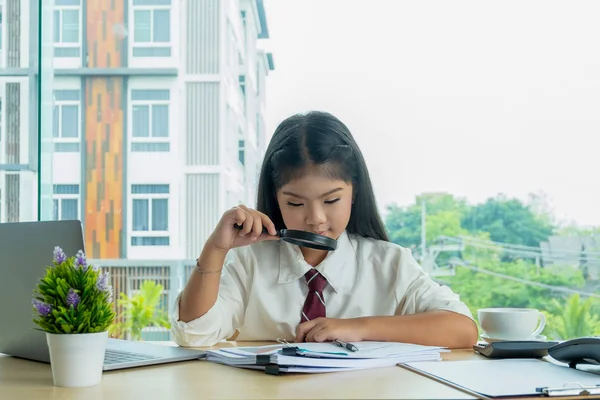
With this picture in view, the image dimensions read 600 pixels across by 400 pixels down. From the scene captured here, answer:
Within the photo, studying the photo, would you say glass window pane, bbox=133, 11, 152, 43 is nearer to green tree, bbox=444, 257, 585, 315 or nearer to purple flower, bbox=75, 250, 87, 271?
green tree, bbox=444, 257, 585, 315

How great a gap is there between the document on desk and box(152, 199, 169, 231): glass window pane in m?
3.73

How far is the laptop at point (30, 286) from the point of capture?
1199 millimetres

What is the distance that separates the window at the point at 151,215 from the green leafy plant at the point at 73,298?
3.75 m

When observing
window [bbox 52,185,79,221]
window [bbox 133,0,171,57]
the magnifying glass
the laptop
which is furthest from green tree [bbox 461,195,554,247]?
the laptop

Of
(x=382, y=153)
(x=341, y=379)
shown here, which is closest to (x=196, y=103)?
(x=382, y=153)

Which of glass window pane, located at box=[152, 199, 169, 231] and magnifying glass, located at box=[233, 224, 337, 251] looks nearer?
magnifying glass, located at box=[233, 224, 337, 251]

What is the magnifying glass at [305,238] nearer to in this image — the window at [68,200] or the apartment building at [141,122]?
the apartment building at [141,122]

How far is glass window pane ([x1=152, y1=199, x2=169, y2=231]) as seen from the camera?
4.80 m

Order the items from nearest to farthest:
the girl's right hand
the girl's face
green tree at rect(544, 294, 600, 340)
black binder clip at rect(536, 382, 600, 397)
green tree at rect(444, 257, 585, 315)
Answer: black binder clip at rect(536, 382, 600, 397) → the girl's right hand → the girl's face → green tree at rect(544, 294, 600, 340) → green tree at rect(444, 257, 585, 315)

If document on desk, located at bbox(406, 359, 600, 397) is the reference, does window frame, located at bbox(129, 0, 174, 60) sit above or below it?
above

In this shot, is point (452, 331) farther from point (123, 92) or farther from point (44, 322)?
point (123, 92)

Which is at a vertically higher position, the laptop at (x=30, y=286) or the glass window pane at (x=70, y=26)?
the glass window pane at (x=70, y=26)

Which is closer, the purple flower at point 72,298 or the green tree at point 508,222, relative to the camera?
the purple flower at point 72,298

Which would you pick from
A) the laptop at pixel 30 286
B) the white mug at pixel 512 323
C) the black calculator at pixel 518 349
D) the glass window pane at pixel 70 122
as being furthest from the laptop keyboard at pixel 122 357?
the glass window pane at pixel 70 122
